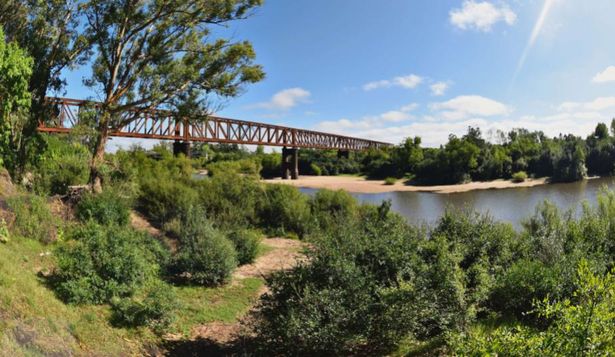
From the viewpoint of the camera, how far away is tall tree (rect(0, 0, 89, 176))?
13.4m

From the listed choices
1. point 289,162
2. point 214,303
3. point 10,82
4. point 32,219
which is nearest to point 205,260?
point 214,303

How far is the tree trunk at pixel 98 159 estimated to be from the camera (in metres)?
13.9

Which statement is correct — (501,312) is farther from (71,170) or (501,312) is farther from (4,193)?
(71,170)

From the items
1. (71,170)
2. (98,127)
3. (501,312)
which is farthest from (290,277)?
(71,170)

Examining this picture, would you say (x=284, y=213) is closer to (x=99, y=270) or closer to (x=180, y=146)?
(x=99, y=270)

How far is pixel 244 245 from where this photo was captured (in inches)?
516

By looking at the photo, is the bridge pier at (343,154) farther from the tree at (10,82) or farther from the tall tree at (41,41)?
the tree at (10,82)

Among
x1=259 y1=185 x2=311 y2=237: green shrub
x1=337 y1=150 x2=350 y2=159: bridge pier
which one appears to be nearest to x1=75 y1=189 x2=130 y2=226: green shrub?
x1=259 y1=185 x2=311 y2=237: green shrub

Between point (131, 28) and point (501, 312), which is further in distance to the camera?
point (131, 28)

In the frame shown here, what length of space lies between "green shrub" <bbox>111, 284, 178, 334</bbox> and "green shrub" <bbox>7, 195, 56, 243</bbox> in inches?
139

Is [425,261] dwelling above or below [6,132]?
below

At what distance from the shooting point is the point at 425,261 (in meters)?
7.23

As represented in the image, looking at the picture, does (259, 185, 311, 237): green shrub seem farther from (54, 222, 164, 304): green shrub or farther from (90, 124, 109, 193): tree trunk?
(54, 222, 164, 304): green shrub

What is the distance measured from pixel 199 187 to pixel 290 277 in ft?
38.9
